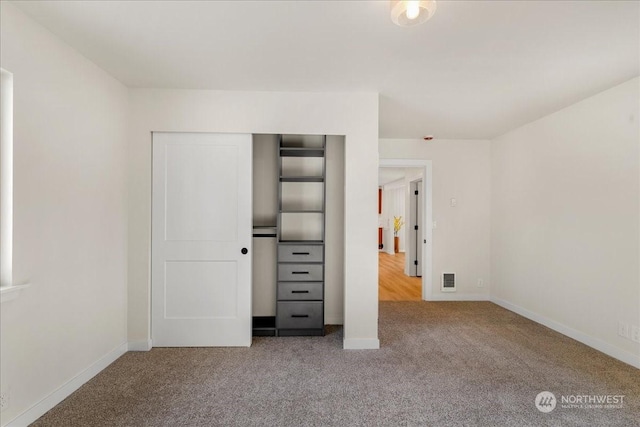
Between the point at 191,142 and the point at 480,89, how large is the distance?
2817 mm

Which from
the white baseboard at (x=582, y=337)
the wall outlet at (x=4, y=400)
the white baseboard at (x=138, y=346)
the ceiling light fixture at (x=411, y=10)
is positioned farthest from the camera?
the white baseboard at (x=138, y=346)

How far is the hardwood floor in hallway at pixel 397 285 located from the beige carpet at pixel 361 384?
1625 millimetres

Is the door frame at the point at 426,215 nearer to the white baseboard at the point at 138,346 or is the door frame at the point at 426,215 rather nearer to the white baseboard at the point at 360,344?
the white baseboard at the point at 360,344

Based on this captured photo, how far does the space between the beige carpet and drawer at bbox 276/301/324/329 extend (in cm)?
15

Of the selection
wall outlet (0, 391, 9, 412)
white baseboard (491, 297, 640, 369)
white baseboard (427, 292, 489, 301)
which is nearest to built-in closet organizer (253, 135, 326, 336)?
wall outlet (0, 391, 9, 412)

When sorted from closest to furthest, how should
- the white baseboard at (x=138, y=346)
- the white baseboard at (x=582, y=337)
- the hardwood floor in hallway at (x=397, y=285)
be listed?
the white baseboard at (x=582, y=337)
the white baseboard at (x=138, y=346)
the hardwood floor in hallway at (x=397, y=285)

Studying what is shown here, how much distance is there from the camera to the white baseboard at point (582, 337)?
8.84 ft

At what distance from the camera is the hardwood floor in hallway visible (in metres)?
5.00

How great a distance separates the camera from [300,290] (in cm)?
334

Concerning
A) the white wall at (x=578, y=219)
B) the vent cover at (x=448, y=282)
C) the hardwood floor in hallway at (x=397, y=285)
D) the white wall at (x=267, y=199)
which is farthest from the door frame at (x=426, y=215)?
the white wall at (x=267, y=199)

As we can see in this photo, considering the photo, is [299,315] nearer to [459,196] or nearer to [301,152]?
[301,152]

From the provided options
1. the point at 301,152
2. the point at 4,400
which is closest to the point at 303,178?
the point at 301,152

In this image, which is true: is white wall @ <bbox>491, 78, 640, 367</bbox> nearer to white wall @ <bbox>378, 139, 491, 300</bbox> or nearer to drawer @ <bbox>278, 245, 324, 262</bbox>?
white wall @ <bbox>378, 139, 491, 300</bbox>

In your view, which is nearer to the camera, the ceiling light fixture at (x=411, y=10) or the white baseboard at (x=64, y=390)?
the ceiling light fixture at (x=411, y=10)
